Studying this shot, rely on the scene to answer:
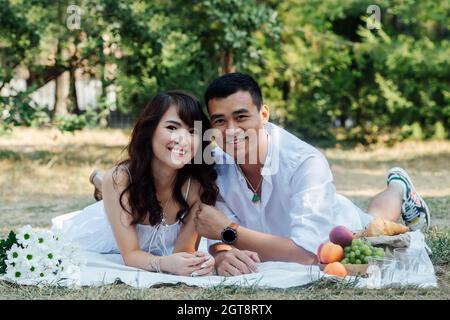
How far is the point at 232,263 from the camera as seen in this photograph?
4.21 meters

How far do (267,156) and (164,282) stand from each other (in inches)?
39.9

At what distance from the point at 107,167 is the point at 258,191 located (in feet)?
20.8

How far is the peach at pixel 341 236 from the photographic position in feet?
14.0

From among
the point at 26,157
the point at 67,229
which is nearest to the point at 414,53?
the point at 26,157

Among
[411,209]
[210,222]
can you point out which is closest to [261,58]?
[411,209]

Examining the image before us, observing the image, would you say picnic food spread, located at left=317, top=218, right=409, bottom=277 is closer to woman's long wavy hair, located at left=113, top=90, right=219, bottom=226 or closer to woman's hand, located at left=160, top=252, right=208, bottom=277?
woman's hand, located at left=160, top=252, right=208, bottom=277

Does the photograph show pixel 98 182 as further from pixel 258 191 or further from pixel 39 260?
pixel 39 260

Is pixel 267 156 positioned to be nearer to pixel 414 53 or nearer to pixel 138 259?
pixel 138 259

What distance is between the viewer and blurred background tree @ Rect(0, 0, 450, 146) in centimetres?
998

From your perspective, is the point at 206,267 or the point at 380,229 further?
the point at 380,229

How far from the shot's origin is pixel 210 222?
14.4ft

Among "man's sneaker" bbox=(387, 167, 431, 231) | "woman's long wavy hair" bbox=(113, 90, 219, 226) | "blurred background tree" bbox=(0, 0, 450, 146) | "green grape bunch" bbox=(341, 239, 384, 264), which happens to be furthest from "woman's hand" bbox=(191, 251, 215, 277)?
"blurred background tree" bbox=(0, 0, 450, 146)

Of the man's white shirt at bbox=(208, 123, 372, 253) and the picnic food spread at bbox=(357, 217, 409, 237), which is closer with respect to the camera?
the man's white shirt at bbox=(208, 123, 372, 253)

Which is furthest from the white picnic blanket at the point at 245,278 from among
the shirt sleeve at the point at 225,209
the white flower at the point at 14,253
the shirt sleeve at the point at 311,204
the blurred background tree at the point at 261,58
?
the blurred background tree at the point at 261,58
